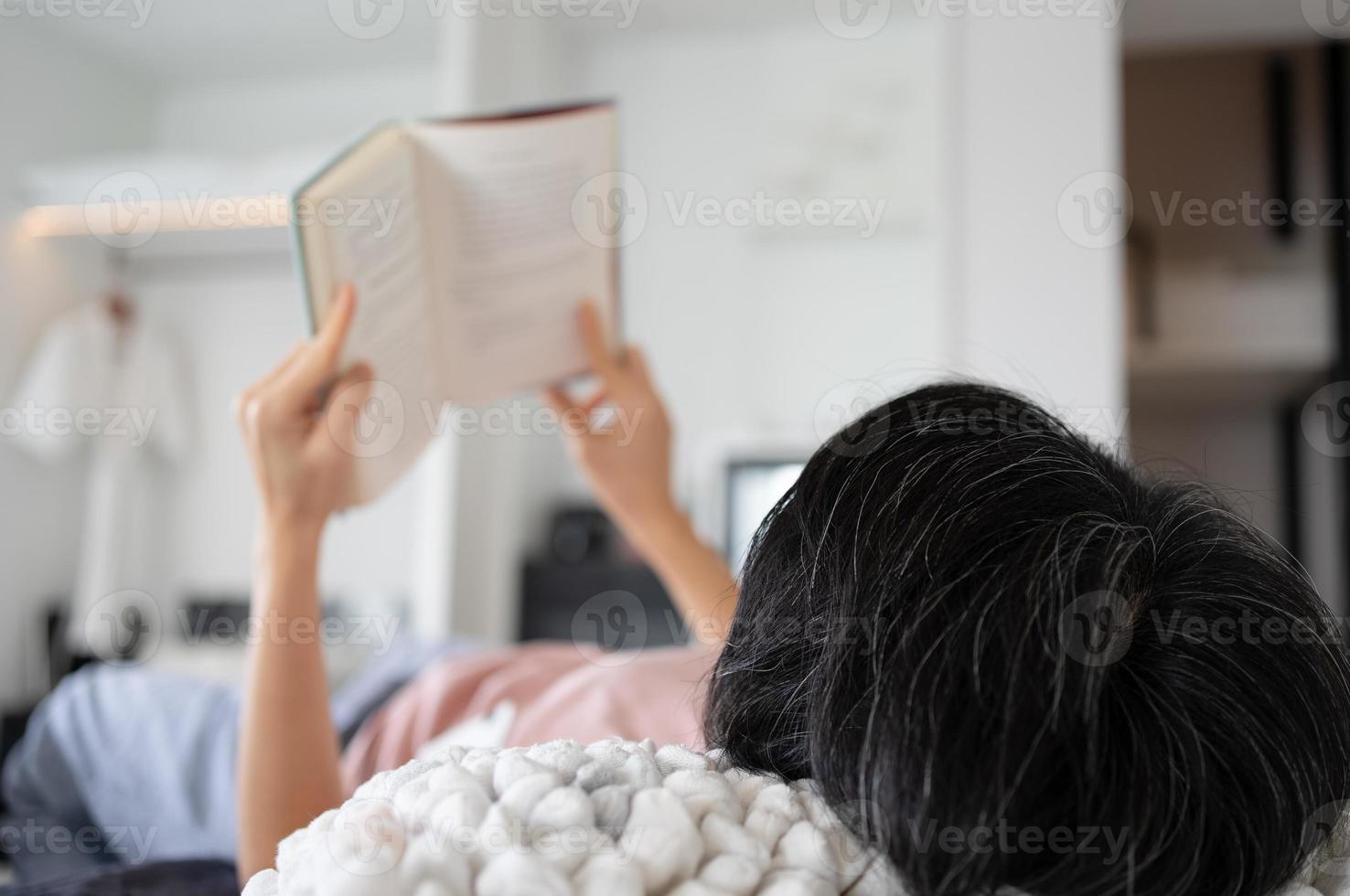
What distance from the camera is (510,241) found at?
1.07 m

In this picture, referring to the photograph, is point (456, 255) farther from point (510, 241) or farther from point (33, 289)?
point (33, 289)

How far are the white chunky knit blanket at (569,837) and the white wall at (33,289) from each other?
3051 mm

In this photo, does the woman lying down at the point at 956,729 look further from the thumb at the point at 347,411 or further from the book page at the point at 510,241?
the book page at the point at 510,241

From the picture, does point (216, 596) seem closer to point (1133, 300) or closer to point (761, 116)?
point (761, 116)

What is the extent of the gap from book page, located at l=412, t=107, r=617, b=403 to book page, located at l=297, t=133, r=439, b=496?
0.03 meters

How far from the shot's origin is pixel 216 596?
3.22 metres

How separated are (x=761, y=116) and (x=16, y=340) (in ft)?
7.52

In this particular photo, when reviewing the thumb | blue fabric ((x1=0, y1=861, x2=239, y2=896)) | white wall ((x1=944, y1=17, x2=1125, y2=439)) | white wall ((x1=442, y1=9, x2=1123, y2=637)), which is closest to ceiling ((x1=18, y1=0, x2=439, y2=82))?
white wall ((x1=442, y1=9, x2=1123, y2=637))

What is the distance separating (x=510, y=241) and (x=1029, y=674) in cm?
82

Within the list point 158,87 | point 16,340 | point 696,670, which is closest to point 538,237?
point 696,670

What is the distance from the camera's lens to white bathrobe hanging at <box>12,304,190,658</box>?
9.65 ft

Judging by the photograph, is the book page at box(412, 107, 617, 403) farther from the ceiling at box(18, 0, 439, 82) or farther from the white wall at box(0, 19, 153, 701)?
the white wall at box(0, 19, 153, 701)

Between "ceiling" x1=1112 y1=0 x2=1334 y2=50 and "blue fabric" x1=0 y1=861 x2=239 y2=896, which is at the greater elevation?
"ceiling" x1=1112 y1=0 x2=1334 y2=50

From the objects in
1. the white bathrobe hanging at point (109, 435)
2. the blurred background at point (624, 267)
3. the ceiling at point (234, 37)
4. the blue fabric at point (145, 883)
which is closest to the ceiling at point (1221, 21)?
the blurred background at point (624, 267)
